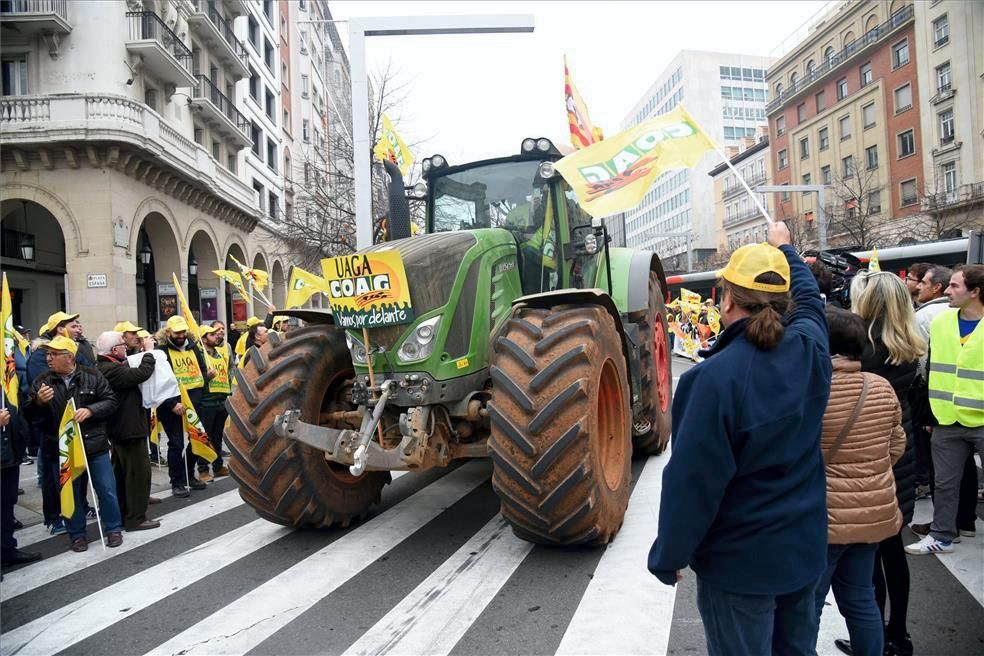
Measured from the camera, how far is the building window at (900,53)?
40.7m

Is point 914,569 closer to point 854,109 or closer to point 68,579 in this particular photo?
point 68,579

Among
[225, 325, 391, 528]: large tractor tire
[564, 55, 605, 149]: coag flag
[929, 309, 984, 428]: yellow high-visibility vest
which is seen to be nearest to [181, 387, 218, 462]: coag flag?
[225, 325, 391, 528]: large tractor tire

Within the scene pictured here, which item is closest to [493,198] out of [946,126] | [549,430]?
[549,430]

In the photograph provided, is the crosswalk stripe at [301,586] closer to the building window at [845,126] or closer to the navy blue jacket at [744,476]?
the navy blue jacket at [744,476]

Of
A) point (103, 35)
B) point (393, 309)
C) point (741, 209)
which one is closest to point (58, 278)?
point (103, 35)

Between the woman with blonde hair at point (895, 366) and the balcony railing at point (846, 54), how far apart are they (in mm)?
46751

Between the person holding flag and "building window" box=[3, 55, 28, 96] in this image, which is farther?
"building window" box=[3, 55, 28, 96]

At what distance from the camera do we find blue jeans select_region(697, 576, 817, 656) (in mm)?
2023

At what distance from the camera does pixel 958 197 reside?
3472 centimetres

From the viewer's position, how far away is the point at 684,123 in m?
4.66

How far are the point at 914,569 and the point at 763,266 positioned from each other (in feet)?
10.5

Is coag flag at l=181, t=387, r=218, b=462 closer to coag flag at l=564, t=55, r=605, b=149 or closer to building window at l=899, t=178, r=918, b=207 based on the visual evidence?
coag flag at l=564, t=55, r=605, b=149

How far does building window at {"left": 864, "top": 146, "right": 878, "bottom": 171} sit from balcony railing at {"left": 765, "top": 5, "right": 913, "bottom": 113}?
21.4 ft

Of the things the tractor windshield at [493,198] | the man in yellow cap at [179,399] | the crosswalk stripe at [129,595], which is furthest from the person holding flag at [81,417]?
the tractor windshield at [493,198]
